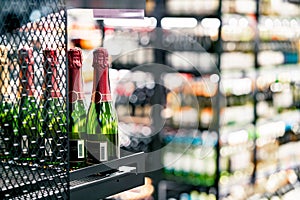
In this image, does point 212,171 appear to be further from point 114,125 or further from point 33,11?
point 33,11

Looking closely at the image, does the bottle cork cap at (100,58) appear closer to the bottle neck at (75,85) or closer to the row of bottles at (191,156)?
the bottle neck at (75,85)

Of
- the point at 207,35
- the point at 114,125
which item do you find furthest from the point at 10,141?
the point at 207,35

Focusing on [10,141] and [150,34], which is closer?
[10,141]

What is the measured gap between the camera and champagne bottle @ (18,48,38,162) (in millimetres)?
821

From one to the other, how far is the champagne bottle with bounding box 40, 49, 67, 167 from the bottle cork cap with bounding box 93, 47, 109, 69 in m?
0.27

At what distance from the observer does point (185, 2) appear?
15.6ft

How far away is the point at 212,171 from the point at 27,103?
4.00m

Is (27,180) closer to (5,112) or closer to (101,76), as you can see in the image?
(5,112)

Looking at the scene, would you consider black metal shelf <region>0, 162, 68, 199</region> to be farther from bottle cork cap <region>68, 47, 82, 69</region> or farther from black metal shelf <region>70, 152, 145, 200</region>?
bottle cork cap <region>68, 47, 82, 69</region>

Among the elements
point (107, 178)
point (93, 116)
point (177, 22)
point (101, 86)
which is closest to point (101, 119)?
point (93, 116)

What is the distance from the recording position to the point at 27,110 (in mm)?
831

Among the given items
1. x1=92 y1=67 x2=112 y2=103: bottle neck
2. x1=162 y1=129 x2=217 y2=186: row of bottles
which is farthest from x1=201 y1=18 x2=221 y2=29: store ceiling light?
x1=92 y1=67 x2=112 y2=103: bottle neck

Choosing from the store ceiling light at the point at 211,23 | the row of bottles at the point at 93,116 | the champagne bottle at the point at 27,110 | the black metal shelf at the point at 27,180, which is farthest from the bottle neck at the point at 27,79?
the store ceiling light at the point at 211,23

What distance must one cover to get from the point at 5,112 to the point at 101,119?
0.65 meters
